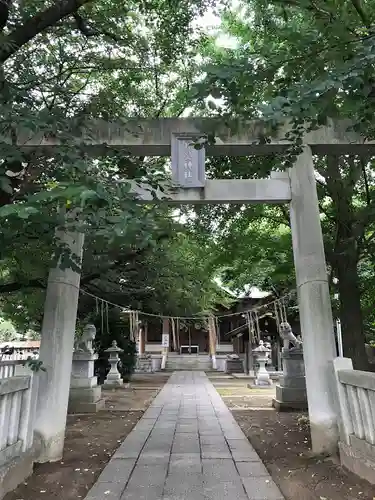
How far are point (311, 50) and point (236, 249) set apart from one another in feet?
16.8

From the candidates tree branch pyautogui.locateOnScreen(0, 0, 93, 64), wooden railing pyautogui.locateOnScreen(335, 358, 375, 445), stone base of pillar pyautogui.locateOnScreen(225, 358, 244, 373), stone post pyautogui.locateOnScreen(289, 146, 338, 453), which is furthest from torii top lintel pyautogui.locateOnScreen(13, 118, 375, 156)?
stone base of pillar pyautogui.locateOnScreen(225, 358, 244, 373)

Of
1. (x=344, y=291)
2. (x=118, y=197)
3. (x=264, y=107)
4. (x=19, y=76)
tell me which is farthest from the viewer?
(x=344, y=291)

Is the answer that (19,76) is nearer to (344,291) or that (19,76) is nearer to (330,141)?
(330,141)

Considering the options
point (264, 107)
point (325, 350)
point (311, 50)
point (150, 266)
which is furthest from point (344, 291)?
point (150, 266)

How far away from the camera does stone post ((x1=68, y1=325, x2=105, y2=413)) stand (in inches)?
358

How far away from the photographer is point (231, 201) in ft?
18.8

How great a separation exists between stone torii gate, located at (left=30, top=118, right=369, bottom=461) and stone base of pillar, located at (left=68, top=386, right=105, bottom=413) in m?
4.28

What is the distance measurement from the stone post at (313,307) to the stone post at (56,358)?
284cm

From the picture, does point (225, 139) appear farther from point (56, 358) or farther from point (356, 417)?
point (356, 417)

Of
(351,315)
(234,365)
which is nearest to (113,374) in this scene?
(351,315)

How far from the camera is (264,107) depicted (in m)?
2.84

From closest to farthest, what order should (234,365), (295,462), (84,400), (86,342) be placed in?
(295,462) → (84,400) → (86,342) → (234,365)

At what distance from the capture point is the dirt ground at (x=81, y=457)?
12.7ft

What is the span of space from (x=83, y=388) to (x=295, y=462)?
5.97m
